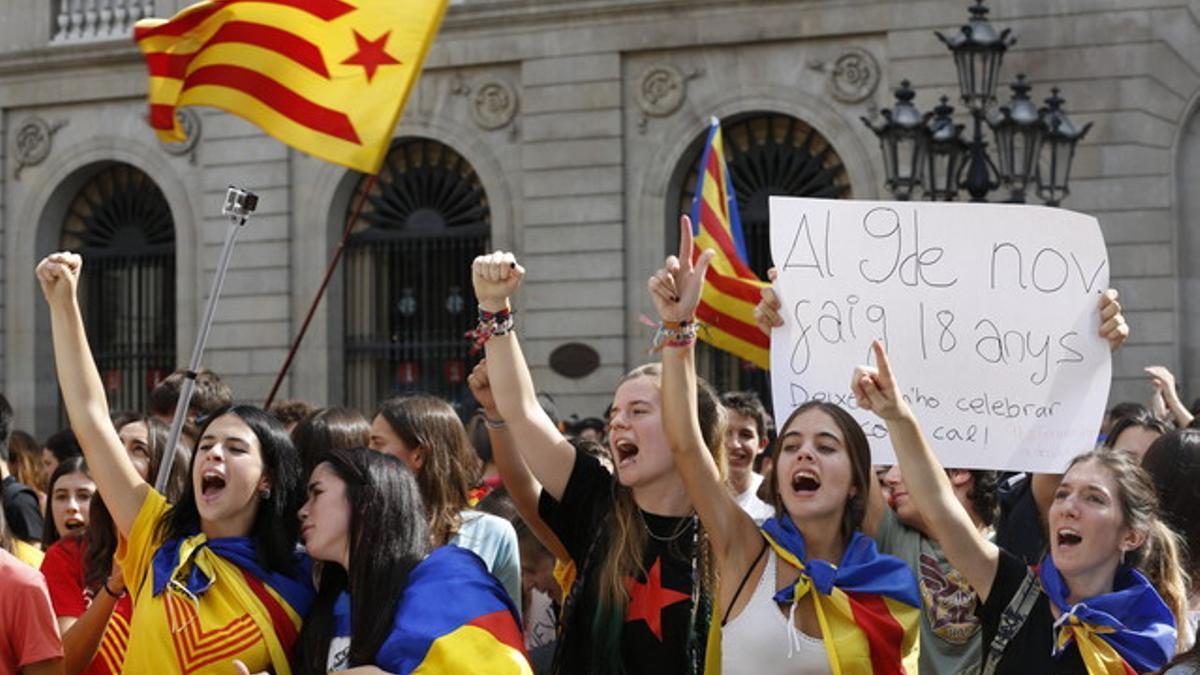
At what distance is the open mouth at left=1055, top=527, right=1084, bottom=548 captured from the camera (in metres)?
4.93

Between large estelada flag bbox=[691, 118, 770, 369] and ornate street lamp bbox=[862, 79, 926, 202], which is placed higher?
ornate street lamp bbox=[862, 79, 926, 202]

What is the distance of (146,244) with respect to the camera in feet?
75.0

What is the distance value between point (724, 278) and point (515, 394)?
7678mm

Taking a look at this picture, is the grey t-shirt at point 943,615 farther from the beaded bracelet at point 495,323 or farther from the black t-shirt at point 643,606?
the beaded bracelet at point 495,323

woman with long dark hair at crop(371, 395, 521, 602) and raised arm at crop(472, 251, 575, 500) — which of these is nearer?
raised arm at crop(472, 251, 575, 500)

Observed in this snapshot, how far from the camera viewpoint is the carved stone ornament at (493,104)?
67.1ft

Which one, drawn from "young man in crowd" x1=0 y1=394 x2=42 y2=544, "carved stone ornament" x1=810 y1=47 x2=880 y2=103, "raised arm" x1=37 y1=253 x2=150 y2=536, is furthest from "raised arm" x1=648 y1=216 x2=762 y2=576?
"carved stone ornament" x1=810 y1=47 x2=880 y2=103

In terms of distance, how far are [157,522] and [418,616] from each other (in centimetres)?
110

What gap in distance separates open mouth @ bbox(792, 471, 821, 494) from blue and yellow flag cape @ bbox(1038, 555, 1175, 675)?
0.72m

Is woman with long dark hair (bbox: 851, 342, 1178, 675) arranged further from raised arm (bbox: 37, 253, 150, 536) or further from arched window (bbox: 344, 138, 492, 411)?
arched window (bbox: 344, 138, 492, 411)

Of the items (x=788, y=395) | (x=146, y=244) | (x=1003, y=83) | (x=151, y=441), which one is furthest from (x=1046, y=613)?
(x=146, y=244)

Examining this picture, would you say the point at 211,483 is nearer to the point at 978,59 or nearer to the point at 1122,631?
the point at 1122,631

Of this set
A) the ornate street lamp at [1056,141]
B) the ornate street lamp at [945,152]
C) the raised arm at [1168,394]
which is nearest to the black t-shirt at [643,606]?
the raised arm at [1168,394]

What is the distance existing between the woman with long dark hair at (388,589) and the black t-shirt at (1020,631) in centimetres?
119
